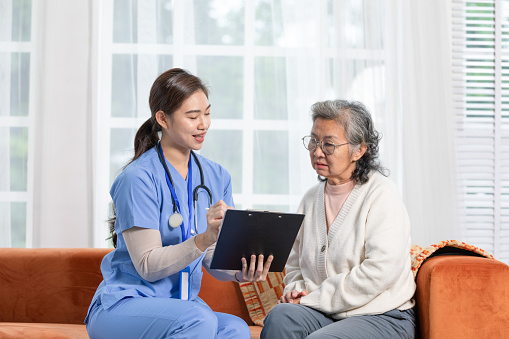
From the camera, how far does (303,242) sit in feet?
7.35

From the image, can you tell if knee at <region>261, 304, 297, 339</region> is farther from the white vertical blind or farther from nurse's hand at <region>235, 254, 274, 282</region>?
the white vertical blind

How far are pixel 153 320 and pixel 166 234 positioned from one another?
0.32 m

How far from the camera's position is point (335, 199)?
223cm

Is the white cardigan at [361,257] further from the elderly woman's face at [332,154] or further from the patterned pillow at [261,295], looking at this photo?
the patterned pillow at [261,295]

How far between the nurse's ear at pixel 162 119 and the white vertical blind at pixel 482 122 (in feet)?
7.33

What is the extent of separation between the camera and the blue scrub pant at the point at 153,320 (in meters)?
1.71

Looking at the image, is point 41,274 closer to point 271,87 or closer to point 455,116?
point 271,87

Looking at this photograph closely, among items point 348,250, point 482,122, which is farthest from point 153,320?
point 482,122

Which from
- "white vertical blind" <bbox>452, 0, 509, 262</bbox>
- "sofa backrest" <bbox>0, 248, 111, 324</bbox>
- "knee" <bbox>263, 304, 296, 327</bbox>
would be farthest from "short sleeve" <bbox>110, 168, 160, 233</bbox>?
"white vertical blind" <bbox>452, 0, 509, 262</bbox>

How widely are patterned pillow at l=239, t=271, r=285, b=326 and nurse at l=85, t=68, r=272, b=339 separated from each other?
19.2 inches

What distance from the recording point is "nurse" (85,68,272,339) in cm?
176

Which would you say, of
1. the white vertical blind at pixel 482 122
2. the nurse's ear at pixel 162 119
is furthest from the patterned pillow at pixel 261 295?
the white vertical blind at pixel 482 122

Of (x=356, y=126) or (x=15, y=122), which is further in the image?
(x=15, y=122)

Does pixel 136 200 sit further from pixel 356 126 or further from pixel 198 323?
pixel 356 126
